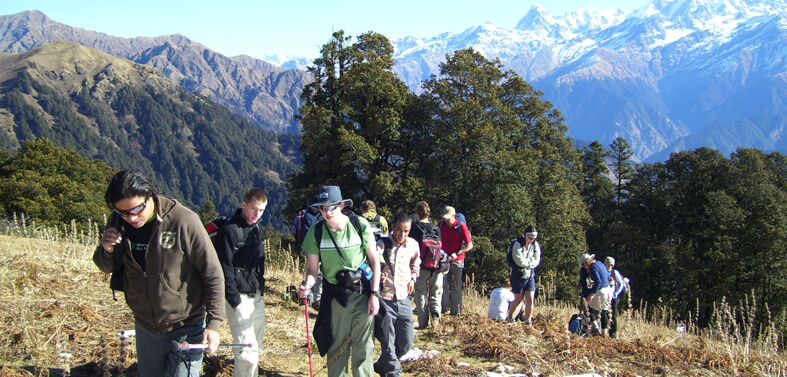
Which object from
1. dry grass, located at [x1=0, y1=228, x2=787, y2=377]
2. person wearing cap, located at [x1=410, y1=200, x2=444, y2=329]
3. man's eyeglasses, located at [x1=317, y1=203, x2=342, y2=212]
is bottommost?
dry grass, located at [x1=0, y1=228, x2=787, y2=377]

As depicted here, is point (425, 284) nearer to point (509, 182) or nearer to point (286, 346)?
point (286, 346)

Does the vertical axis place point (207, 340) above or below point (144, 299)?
below

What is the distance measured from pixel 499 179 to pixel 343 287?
59.6 ft

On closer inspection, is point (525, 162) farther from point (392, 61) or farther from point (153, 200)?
point (153, 200)

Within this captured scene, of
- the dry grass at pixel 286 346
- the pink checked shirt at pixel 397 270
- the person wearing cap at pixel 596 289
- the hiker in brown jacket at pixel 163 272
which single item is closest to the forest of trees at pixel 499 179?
the person wearing cap at pixel 596 289

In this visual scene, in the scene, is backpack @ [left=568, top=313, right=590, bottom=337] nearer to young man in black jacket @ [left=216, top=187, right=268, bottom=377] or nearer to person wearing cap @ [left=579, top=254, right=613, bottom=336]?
person wearing cap @ [left=579, top=254, right=613, bottom=336]

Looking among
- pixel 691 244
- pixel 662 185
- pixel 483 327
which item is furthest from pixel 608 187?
pixel 483 327

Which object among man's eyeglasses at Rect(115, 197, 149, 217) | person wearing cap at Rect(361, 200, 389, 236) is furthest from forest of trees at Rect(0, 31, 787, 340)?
man's eyeglasses at Rect(115, 197, 149, 217)

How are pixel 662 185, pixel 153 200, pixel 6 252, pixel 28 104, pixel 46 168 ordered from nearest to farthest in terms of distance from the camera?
pixel 153 200 < pixel 6 252 < pixel 662 185 < pixel 46 168 < pixel 28 104

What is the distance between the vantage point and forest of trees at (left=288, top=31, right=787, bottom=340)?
2145 cm

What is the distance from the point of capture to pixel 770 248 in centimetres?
2455

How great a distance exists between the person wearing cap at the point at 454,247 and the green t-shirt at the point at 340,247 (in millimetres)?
3668

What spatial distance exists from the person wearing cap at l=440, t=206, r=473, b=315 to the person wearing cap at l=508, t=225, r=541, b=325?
0.75 metres

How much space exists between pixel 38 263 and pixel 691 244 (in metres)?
29.5
